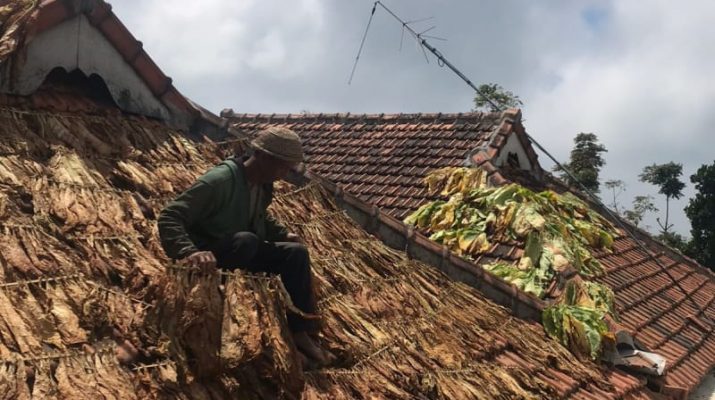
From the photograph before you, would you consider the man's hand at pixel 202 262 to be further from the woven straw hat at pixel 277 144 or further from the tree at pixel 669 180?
the tree at pixel 669 180

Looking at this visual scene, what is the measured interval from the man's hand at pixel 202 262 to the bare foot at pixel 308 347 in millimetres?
855

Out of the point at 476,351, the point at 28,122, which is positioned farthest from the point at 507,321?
the point at 28,122

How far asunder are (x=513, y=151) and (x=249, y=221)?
725cm

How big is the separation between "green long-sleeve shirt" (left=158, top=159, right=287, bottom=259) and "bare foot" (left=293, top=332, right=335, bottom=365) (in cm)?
58

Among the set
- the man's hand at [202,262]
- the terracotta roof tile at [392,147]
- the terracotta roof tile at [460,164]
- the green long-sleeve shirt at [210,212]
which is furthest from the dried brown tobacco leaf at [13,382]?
the terracotta roof tile at [392,147]

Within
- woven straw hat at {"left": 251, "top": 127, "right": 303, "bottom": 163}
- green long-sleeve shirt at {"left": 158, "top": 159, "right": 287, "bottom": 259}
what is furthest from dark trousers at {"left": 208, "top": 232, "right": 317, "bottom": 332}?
woven straw hat at {"left": 251, "top": 127, "right": 303, "bottom": 163}

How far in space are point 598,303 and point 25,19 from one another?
5220 mm

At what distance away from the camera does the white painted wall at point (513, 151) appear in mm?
9812

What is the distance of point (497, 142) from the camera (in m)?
9.73

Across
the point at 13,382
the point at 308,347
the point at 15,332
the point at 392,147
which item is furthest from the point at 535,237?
the point at 13,382

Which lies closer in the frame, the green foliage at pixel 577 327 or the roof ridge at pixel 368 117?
the green foliage at pixel 577 327

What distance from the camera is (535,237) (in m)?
7.12

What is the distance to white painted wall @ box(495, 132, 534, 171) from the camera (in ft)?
32.2

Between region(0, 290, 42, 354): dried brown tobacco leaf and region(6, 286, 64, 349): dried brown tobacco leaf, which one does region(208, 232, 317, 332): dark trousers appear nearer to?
region(6, 286, 64, 349): dried brown tobacco leaf
